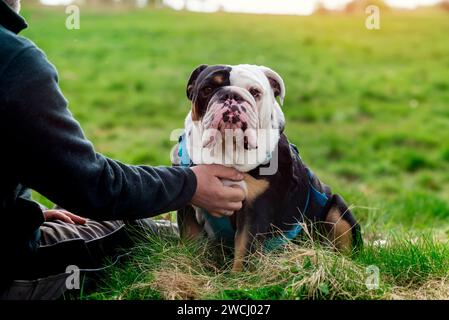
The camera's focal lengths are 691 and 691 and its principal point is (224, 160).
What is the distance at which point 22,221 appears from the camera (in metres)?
2.69

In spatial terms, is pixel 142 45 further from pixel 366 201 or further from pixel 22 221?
pixel 22 221

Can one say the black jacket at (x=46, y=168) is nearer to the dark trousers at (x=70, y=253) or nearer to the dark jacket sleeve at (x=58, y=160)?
the dark jacket sleeve at (x=58, y=160)

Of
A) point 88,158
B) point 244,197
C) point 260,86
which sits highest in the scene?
point 260,86

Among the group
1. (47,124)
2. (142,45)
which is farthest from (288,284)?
(142,45)

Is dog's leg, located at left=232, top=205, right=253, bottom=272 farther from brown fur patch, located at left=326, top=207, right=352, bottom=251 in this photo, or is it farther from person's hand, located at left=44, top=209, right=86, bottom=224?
person's hand, located at left=44, top=209, right=86, bottom=224

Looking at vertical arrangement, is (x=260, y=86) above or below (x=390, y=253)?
above

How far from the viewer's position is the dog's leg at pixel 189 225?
10.2 ft

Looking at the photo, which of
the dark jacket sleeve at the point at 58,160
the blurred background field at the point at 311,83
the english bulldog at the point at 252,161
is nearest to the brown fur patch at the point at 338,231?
the english bulldog at the point at 252,161

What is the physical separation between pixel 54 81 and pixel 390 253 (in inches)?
66.7

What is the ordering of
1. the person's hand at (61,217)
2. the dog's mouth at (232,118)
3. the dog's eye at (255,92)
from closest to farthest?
1. the dog's mouth at (232,118)
2. the dog's eye at (255,92)
3. the person's hand at (61,217)

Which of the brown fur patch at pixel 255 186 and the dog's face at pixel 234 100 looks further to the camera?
the brown fur patch at pixel 255 186

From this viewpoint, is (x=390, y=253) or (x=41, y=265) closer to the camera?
(x=41, y=265)

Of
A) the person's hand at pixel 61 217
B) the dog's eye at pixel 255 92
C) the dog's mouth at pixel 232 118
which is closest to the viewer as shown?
the dog's mouth at pixel 232 118
